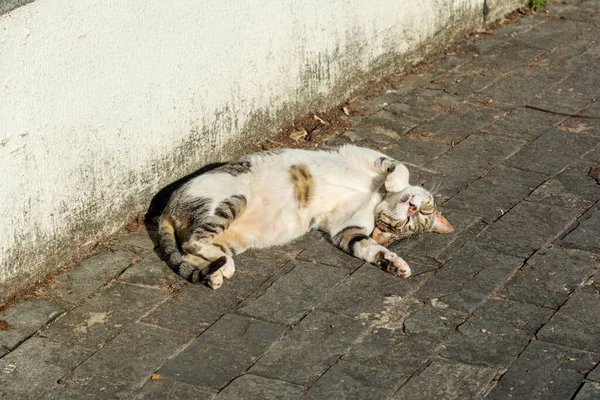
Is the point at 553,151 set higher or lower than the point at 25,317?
lower

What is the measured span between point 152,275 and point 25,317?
33.1 inches

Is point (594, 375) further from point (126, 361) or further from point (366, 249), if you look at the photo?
point (126, 361)

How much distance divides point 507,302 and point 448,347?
61cm

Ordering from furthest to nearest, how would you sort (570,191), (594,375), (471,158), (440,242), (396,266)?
(471,158) → (570,191) → (440,242) → (396,266) → (594,375)

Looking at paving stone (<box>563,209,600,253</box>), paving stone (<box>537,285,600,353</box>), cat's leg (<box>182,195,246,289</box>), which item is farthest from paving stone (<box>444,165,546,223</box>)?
cat's leg (<box>182,195,246,289</box>)

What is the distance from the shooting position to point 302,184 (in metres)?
6.49

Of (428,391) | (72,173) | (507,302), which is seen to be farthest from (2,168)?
(507,302)

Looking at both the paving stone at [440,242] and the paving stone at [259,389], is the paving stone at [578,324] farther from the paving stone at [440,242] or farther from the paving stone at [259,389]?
the paving stone at [259,389]

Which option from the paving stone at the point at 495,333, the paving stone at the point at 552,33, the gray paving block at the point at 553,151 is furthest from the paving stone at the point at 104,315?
the paving stone at the point at 552,33

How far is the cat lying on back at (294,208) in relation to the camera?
5.98 m

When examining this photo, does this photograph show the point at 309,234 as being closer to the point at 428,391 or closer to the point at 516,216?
the point at 516,216

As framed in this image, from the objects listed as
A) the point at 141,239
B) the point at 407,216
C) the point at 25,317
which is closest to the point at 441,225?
the point at 407,216

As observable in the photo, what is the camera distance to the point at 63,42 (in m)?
5.51

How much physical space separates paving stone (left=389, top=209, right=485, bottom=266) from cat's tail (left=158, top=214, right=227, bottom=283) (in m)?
1.26
